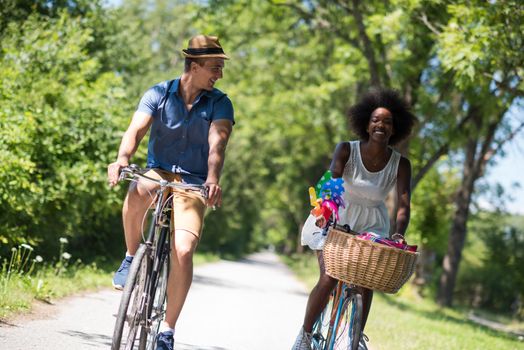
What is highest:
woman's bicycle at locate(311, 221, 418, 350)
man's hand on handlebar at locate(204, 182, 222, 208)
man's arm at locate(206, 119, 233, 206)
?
man's arm at locate(206, 119, 233, 206)

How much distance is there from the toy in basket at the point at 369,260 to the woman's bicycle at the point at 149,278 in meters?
0.96

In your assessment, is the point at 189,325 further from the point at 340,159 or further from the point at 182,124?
the point at 182,124

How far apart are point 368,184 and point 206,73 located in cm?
143

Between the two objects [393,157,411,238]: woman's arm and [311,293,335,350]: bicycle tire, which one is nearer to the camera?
[393,157,411,238]: woman's arm

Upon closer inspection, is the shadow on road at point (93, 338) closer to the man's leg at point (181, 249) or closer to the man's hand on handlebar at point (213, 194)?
the man's leg at point (181, 249)

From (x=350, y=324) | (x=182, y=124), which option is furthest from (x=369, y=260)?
(x=182, y=124)

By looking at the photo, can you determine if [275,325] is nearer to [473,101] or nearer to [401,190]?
[401,190]

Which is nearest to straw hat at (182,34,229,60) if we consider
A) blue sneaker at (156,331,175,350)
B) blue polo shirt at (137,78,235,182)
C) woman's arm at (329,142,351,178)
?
blue polo shirt at (137,78,235,182)

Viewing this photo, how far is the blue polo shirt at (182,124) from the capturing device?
5.33 metres

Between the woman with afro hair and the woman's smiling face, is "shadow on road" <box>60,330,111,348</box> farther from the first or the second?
the woman's smiling face

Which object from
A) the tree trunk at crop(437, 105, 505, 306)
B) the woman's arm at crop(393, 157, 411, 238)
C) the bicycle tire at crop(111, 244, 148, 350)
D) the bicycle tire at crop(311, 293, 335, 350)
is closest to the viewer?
the bicycle tire at crop(111, 244, 148, 350)

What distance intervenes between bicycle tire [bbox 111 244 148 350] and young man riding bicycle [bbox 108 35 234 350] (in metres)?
0.24

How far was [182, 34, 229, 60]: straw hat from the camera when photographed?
5301 millimetres

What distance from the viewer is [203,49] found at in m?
5.31
